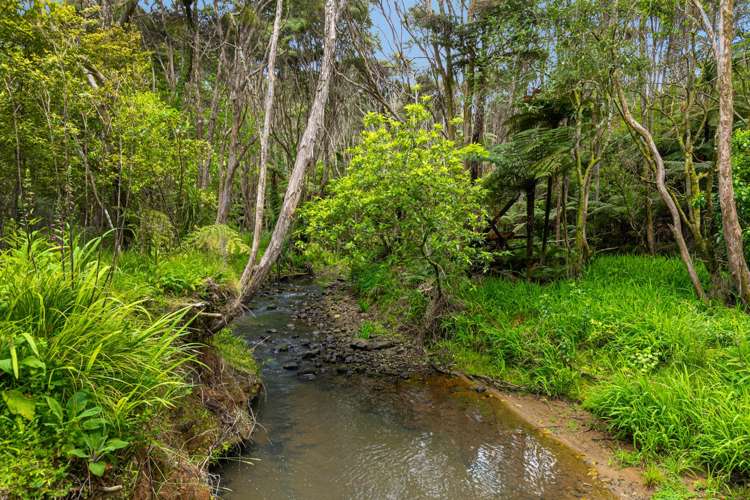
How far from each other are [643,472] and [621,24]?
27.3ft

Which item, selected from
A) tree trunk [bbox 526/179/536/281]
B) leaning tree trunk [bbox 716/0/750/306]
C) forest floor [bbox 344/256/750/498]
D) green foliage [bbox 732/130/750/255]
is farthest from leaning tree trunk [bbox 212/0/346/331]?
green foliage [bbox 732/130/750/255]

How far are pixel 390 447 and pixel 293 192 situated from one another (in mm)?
4260

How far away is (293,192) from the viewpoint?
22.5 feet

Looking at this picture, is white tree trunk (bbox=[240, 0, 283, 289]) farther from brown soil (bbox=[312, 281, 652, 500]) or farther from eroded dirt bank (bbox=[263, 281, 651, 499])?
brown soil (bbox=[312, 281, 652, 500])

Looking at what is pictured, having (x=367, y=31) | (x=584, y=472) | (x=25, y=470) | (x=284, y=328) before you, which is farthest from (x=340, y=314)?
(x=367, y=31)

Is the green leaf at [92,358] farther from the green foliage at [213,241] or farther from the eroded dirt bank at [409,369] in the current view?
the eroded dirt bank at [409,369]

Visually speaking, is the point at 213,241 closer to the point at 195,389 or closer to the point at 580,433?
the point at 195,389

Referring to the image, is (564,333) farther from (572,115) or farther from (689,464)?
(572,115)

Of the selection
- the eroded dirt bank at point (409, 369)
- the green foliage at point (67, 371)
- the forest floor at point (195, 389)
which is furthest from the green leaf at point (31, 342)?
the eroded dirt bank at point (409, 369)

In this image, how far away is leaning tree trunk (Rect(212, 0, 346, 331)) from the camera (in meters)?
6.31

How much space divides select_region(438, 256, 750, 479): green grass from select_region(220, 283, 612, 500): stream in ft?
2.99

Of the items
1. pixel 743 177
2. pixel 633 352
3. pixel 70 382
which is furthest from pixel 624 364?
pixel 70 382

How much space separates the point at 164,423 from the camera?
342cm

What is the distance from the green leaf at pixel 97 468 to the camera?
2547 millimetres
